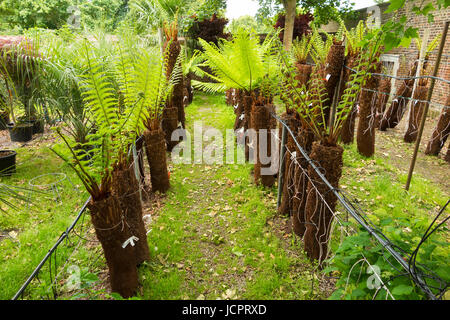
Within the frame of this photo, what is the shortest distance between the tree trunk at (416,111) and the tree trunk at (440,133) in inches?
Result: 22.6

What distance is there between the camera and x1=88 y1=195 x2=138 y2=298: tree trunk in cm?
186

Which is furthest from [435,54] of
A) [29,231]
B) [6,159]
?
[6,159]

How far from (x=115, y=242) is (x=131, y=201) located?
17.3 inches

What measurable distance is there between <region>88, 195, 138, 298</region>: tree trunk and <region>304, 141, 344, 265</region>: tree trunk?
158cm

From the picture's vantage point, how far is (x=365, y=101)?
16.0 feet

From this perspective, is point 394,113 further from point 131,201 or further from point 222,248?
point 131,201

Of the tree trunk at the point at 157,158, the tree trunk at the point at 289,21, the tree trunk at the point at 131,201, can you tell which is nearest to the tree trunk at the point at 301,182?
the tree trunk at the point at 131,201

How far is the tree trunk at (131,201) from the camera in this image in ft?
7.23

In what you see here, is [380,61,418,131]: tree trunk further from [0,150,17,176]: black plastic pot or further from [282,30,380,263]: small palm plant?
[0,150,17,176]: black plastic pot

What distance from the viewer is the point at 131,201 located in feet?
7.70

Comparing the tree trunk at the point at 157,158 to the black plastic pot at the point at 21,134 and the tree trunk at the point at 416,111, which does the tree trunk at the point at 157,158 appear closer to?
the black plastic pot at the point at 21,134

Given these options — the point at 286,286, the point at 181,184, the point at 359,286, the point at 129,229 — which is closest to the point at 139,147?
the point at 181,184

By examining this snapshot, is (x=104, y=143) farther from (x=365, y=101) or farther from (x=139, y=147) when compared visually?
(x=365, y=101)

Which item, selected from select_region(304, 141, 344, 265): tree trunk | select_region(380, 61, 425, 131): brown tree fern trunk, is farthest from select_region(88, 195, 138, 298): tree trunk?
select_region(380, 61, 425, 131): brown tree fern trunk
